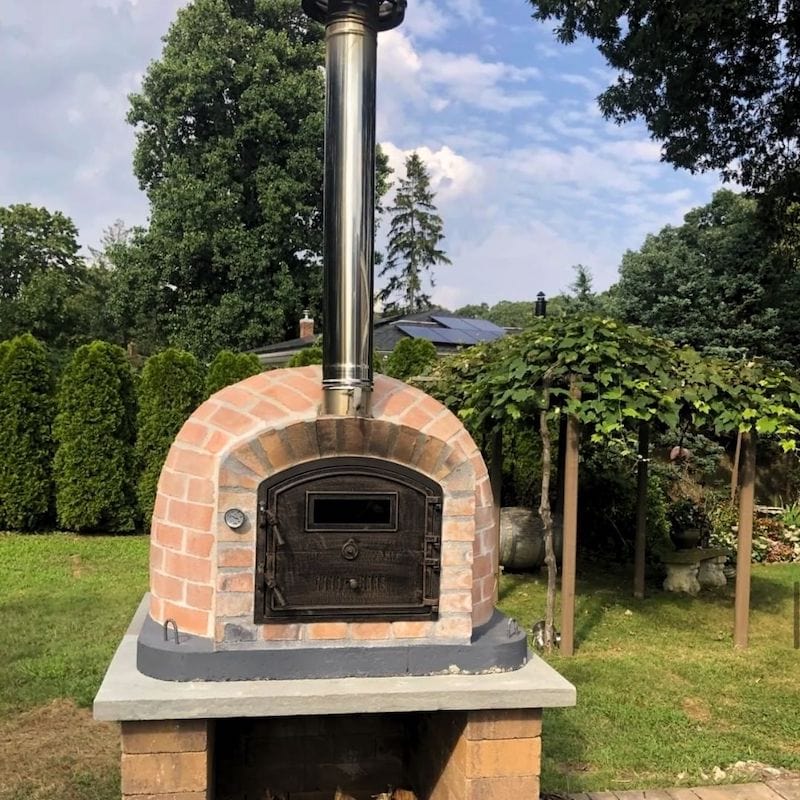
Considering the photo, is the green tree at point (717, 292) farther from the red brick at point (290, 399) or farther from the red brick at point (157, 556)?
the red brick at point (157, 556)

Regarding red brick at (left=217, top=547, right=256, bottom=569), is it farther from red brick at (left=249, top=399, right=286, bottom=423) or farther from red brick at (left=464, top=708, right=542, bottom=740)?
red brick at (left=464, top=708, right=542, bottom=740)

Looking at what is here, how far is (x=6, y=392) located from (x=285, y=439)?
759 cm

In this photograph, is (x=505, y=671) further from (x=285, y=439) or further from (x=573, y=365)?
(x=573, y=365)

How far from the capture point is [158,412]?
30.5 feet

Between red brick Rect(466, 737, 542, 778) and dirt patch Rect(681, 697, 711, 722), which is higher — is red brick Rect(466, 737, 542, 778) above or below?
above

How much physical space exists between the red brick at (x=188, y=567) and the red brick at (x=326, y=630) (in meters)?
0.39

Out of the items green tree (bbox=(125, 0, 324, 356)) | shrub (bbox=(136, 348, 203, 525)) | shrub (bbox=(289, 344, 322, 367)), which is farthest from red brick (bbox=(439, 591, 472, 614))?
green tree (bbox=(125, 0, 324, 356))

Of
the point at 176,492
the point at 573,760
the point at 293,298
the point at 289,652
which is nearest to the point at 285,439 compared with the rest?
the point at 176,492

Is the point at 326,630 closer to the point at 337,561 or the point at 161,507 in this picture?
the point at 337,561

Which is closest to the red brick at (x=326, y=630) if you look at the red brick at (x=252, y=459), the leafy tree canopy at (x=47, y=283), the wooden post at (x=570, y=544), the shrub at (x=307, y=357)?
the red brick at (x=252, y=459)

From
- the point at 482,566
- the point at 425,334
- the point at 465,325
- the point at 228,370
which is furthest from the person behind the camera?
the point at 465,325

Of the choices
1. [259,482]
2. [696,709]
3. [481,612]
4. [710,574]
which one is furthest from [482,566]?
[710,574]

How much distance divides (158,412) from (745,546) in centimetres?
657

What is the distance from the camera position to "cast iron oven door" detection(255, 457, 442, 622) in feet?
8.66
